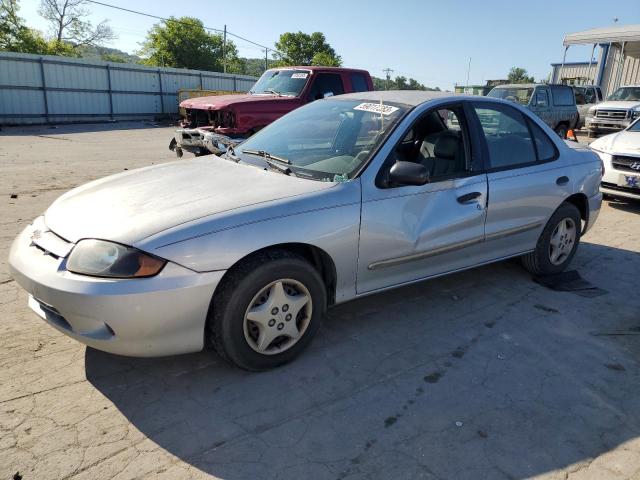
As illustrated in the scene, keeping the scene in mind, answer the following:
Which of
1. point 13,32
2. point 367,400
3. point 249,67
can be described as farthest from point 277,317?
point 249,67

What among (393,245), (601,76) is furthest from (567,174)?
(601,76)

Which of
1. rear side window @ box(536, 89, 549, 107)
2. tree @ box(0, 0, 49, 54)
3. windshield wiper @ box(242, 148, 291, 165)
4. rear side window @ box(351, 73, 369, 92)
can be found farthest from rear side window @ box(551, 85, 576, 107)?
tree @ box(0, 0, 49, 54)

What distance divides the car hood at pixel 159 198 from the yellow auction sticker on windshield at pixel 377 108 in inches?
34.8

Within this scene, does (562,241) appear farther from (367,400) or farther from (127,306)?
(127,306)

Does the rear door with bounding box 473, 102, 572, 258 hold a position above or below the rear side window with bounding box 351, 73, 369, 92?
below

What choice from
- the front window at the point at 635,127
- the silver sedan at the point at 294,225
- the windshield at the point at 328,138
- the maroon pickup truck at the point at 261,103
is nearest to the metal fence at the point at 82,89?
the maroon pickup truck at the point at 261,103

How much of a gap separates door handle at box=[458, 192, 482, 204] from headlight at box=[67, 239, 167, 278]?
2.18 metres

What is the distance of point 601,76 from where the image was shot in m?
27.4

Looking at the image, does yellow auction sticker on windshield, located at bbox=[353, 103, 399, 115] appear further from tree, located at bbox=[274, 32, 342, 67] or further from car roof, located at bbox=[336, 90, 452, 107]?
tree, located at bbox=[274, 32, 342, 67]

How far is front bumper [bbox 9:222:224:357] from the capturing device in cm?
239

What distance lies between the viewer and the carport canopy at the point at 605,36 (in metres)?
21.9

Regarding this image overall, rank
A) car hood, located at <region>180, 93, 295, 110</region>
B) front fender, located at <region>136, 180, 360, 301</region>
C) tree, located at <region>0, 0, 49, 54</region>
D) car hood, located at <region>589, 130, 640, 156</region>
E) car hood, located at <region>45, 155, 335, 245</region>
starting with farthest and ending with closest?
tree, located at <region>0, 0, 49, 54</region> < car hood, located at <region>180, 93, 295, 110</region> < car hood, located at <region>589, 130, 640, 156</region> < car hood, located at <region>45, 155, 335, 245</region> < front fender, located at <region>136, 180, 360, 301</region>

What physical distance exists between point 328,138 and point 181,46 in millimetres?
57036

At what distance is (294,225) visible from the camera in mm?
2781
